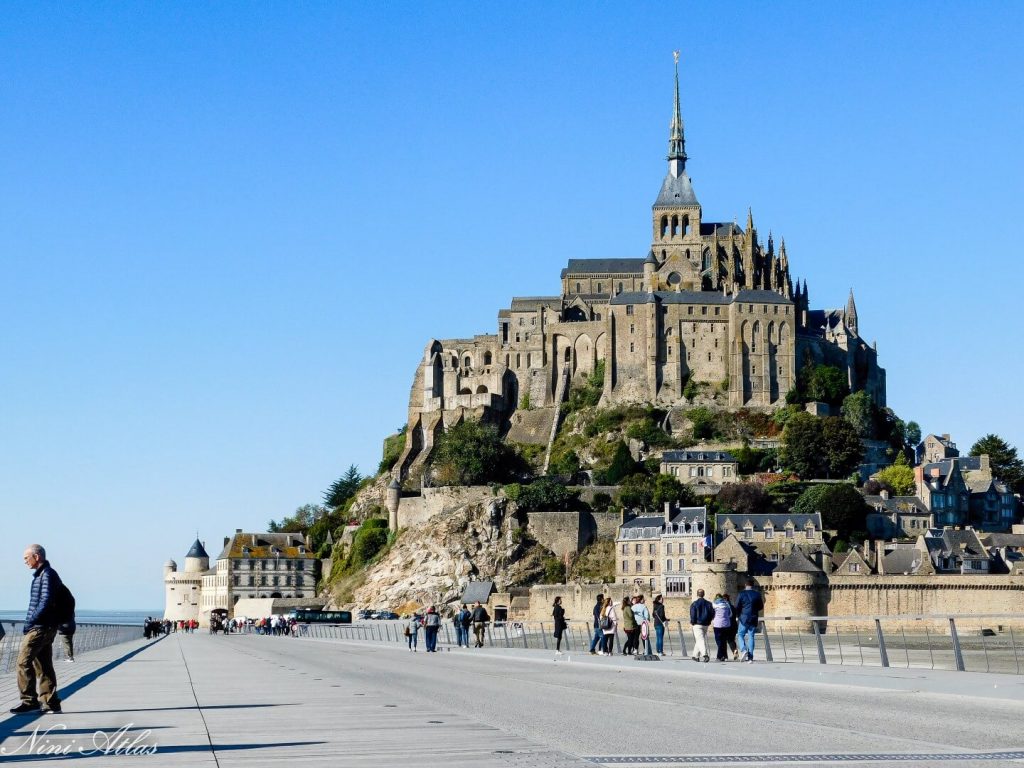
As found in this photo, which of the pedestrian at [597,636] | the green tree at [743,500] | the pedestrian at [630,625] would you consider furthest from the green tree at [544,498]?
the pedestrian at [630,625]

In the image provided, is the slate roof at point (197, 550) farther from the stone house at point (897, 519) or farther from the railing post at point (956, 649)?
the railing post at point (956, 649)

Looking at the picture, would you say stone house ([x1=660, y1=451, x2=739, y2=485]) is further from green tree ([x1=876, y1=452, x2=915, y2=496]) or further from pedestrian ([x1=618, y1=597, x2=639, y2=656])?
pedestrian ([x1=618, y1=597, x2=639, y2=656])

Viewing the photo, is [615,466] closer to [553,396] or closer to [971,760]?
[553,396]

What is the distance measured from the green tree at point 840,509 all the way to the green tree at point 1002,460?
747 inches

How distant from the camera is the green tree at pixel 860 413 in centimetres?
9988

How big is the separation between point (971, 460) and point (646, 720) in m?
89.5

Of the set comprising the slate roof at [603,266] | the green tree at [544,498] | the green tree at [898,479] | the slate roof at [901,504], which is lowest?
the slate roof at [901,504]

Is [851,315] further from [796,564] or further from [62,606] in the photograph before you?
[62,606]

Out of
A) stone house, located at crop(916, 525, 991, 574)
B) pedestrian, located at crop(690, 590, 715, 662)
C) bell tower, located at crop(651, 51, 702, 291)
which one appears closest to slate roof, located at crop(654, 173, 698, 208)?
bell tower, located at crop(651, 51, 702, 291)

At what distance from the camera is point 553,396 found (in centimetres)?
10994

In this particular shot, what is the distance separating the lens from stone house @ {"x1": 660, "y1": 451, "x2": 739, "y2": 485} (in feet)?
309

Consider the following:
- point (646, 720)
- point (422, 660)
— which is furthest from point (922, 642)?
point (422, 660)

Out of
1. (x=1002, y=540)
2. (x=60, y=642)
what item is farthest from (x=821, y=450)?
(x=60, y=642)

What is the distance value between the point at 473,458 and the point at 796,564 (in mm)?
27738
